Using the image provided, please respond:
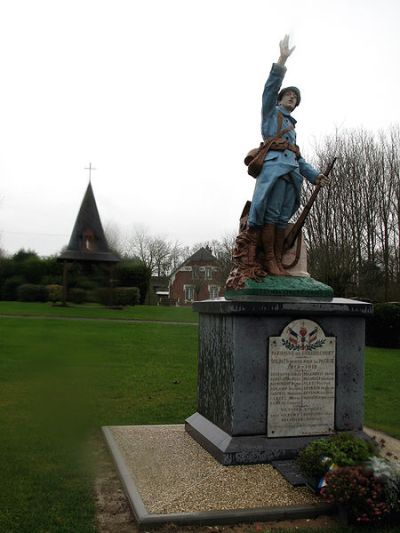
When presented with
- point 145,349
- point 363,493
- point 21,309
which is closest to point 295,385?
point 363,493

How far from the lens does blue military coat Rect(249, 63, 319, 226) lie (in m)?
6.25

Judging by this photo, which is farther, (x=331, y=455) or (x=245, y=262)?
(x=245, y=262)

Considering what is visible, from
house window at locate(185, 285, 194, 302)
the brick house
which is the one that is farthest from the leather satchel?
house window at locate(185, 285, 194, 302)

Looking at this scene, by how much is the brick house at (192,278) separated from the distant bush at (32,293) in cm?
5676

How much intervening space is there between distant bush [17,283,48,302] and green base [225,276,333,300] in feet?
9.31

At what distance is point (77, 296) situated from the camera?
3328mm

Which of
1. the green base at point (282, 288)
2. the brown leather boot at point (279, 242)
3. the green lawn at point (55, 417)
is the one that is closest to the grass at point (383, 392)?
the green lawn at point (55, 417)

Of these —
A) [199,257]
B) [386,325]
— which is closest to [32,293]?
[386,325]

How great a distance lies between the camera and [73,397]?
4980mm

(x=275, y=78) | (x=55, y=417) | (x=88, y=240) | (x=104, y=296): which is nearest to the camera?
(x=104, y=296)

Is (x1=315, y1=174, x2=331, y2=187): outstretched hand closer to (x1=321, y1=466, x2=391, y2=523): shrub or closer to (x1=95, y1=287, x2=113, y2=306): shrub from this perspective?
(x1=321, y1=466, x2=391, y2=523): shrub

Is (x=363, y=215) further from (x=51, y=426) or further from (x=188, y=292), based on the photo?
(x=188, y=292)

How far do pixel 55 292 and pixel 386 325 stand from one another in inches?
669

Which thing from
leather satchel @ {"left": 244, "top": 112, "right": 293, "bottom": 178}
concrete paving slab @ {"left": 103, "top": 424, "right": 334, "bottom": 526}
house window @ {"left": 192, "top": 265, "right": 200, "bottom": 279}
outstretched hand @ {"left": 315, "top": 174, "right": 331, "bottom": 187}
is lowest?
concrete paving slab @ {"left": 103, "top": 424, "right": 334, "bottom": 526}
